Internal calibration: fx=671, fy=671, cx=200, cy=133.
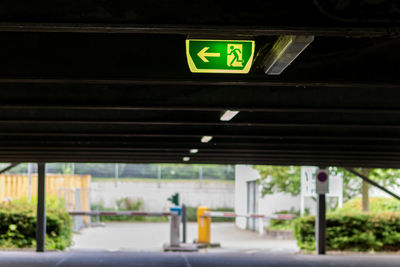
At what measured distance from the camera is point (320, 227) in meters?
18.2

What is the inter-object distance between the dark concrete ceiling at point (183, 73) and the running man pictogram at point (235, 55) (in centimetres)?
12

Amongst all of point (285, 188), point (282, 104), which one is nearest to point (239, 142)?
point (282, 104)

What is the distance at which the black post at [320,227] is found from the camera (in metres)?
18.2

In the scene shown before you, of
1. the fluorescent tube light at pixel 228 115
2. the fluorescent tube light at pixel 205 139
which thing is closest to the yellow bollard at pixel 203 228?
the fluorescent tube light at pixel 205 139

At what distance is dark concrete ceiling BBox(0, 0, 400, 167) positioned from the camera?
435cm

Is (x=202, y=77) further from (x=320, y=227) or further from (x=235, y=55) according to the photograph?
(x=320, y=227)

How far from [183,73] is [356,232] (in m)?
14.1

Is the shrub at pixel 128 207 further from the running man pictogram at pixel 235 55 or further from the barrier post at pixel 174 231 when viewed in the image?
the running man pictogram at pixel 235 55

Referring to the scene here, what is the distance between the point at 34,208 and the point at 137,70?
578 inches

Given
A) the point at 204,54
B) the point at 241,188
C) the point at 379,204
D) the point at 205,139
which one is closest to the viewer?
the point at 204,54

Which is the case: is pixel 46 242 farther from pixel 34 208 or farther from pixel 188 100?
pixel 188 100

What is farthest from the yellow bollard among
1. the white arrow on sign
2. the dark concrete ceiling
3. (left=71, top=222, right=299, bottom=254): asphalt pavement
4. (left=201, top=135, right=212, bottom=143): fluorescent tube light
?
the white arrow on sign

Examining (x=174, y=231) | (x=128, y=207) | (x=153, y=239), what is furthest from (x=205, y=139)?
(x=128, y=207)

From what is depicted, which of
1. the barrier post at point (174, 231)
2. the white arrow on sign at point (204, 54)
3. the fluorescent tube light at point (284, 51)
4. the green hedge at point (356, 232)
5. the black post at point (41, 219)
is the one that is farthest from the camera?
the barrier post at point (174, 231)
